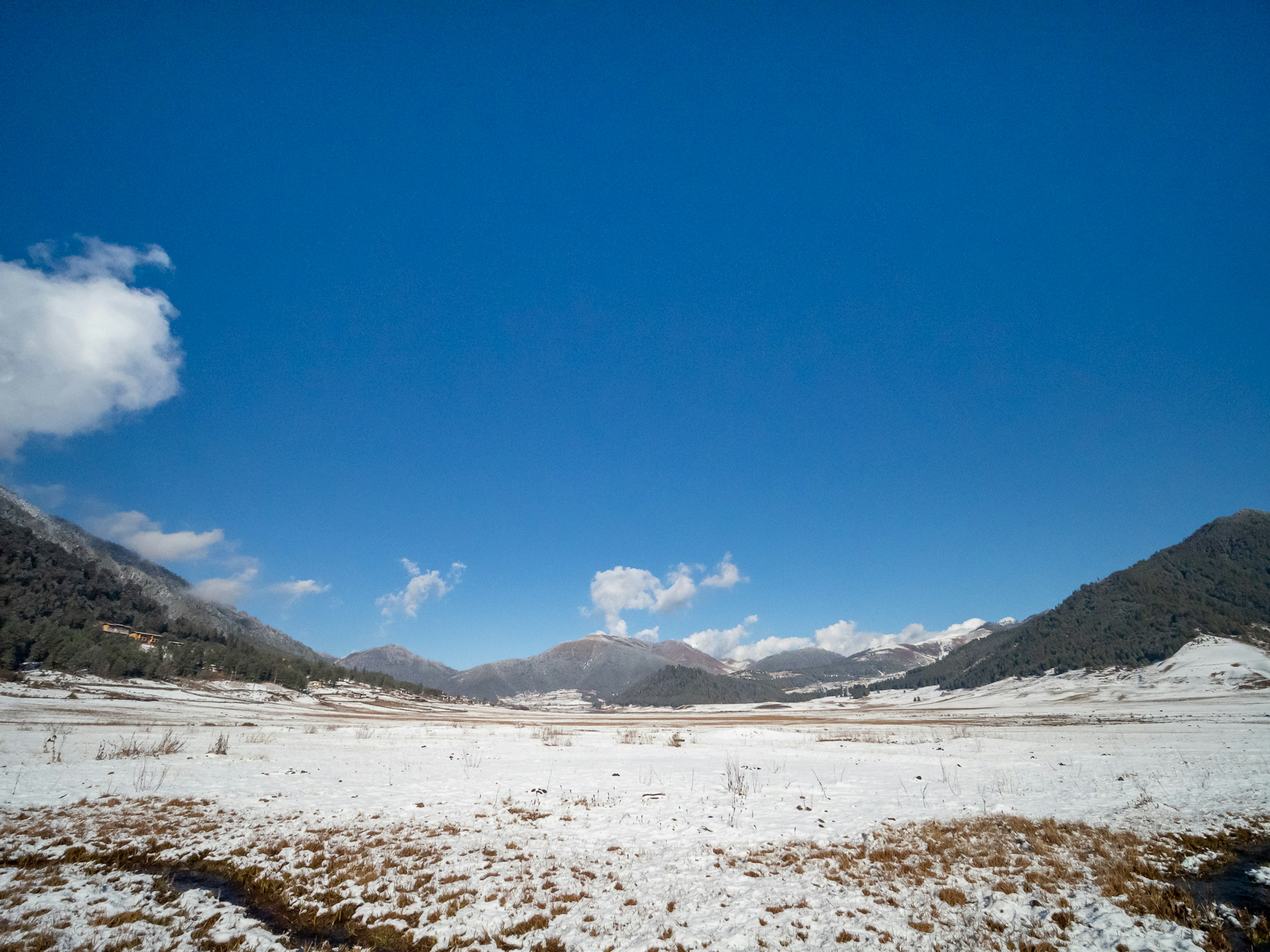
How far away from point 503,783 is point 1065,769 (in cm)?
2550

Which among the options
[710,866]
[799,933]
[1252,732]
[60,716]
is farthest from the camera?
[60,716]

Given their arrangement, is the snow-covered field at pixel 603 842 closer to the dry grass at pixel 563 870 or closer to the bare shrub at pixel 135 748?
the dry grass at pixel 563 870

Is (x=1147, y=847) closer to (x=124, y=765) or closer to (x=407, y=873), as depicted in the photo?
(x=407, y=873)

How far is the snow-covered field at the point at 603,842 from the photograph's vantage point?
8.66 metres

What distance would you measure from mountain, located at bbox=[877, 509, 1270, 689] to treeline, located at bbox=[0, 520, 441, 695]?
706ft

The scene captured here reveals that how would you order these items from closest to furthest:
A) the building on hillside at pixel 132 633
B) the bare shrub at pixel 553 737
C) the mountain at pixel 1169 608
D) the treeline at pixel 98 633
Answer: the bare shrub at pixel 553 737
the treeline at pixel 98 633
the building on hillside at pixel 132 633
the mountain at pixel 1169 608

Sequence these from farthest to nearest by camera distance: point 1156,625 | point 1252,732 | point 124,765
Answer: point 1156,625
point 1252,732
point 124,765

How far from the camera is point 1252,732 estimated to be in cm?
3722

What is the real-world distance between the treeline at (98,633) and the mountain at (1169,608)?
215067 mm

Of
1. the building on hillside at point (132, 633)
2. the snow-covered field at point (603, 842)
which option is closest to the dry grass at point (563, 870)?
the snow-covered field at point (603, 842)

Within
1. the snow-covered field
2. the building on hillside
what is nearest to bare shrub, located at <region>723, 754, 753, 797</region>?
the snow-covered field

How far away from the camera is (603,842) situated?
13844 millimetres

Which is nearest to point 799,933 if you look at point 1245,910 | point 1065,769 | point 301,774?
point 1245,910

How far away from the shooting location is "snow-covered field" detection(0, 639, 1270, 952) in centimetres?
866
